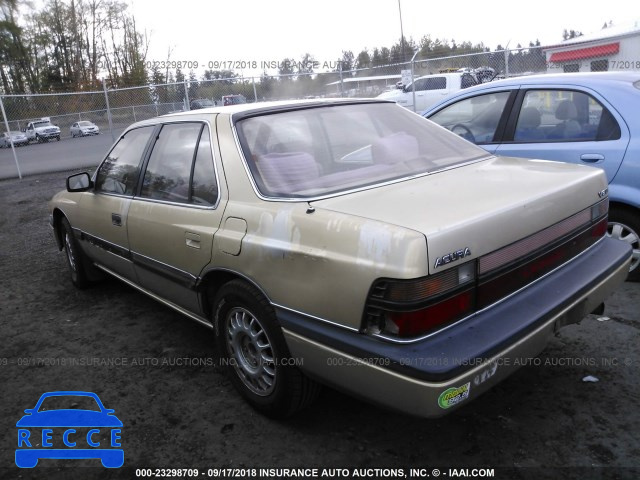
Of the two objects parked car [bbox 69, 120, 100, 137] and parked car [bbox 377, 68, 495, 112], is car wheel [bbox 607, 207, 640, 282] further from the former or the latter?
parked car [bbox 69, 120, 100, 137]

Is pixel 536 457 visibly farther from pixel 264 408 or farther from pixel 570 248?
pixel 264 408

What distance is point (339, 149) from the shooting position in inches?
118

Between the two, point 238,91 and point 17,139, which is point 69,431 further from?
point 17,139

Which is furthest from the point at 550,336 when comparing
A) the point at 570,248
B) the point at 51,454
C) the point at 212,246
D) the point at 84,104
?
the point at 84,104

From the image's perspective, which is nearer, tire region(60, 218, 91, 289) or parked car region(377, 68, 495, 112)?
tire region(60, 218, 91, 289)

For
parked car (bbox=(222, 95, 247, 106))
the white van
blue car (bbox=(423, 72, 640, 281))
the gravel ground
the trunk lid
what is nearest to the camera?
the trunk lid

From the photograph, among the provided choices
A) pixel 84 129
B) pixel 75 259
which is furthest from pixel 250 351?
pixel 84 129

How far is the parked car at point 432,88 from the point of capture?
16.3 meters

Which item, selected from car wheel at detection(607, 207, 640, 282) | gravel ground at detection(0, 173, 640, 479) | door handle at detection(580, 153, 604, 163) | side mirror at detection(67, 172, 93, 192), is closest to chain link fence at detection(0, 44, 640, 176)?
door handle at detection(580, 153, 604, 163)

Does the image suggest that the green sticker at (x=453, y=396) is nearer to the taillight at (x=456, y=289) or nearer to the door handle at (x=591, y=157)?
the taillight at (x=456, y=289)

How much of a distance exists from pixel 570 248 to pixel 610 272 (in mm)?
285

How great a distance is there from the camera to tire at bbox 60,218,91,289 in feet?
15.8

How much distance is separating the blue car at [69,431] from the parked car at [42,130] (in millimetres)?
20761

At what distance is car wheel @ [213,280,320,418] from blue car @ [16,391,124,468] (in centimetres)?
71
